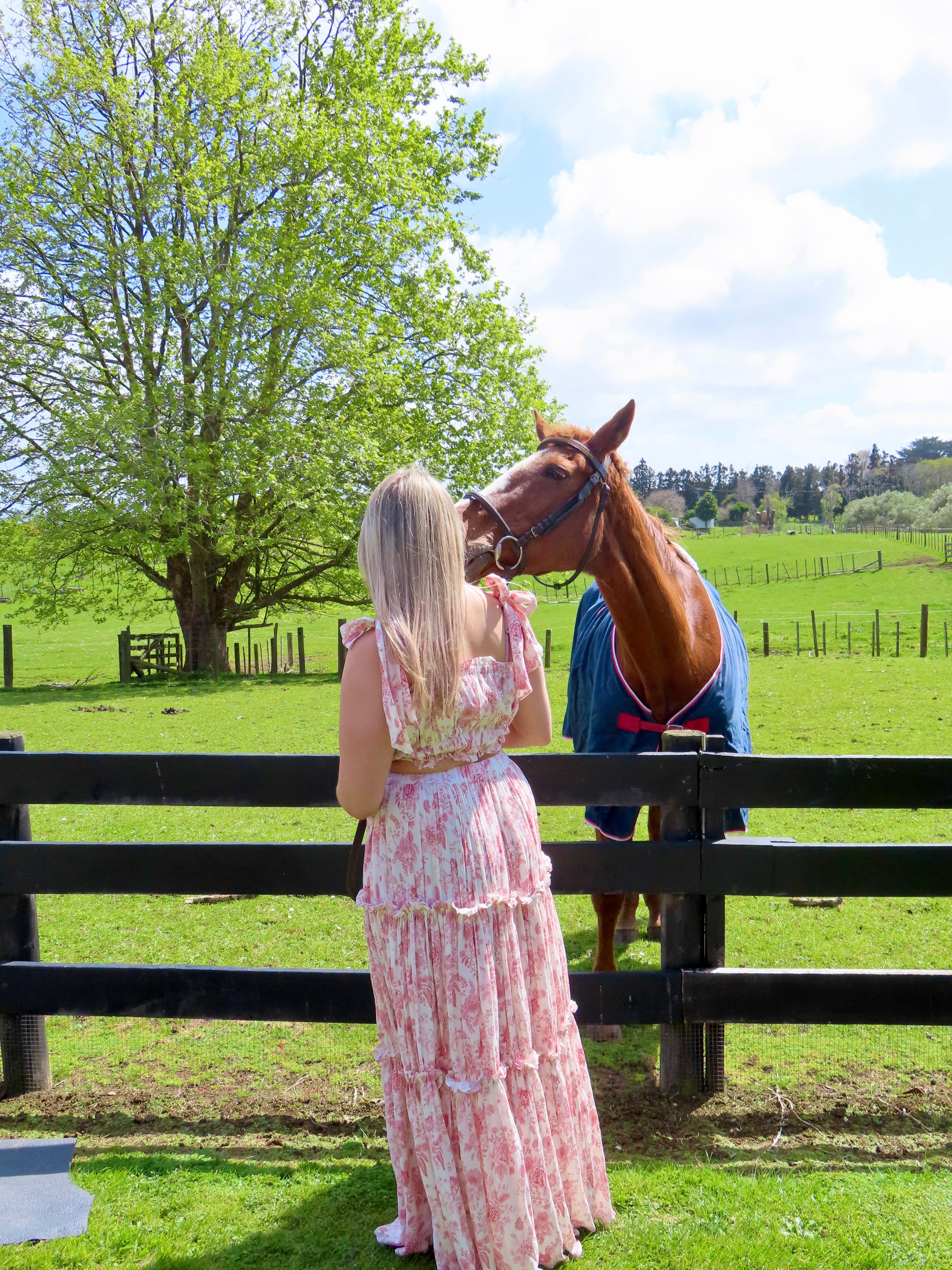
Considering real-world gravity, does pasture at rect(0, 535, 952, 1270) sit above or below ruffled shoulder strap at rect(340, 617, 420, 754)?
below

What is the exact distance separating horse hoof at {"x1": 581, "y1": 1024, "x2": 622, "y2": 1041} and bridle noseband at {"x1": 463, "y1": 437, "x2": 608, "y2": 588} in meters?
2.11

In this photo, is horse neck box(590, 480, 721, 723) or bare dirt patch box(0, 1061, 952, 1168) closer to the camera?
bare dirt patch box(0, 1061, 952, 1168)

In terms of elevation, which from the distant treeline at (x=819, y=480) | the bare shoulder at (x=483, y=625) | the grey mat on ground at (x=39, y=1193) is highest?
the distant treeline at (x=819, y=480)

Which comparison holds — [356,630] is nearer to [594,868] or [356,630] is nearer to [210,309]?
[594,868]

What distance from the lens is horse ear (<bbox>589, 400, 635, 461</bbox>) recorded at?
13.7 ft

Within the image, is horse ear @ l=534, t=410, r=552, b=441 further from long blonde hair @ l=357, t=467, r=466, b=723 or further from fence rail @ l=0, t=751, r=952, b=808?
long blonde hair @ l=357, t=467, r=466, b=723

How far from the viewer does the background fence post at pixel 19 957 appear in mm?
3752

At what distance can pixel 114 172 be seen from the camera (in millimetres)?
20922

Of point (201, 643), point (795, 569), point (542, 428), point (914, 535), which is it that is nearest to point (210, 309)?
point (201, 643)

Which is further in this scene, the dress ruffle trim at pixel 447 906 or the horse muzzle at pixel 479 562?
the horse muzzle at pixel 479 562

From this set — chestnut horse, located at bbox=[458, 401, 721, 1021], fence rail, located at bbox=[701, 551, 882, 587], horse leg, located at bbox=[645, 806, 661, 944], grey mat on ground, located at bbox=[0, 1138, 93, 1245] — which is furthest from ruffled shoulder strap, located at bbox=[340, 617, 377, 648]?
fence rail, located at bbox=[701, 551, 882, 587]

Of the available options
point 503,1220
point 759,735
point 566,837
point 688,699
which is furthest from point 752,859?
point 759,735

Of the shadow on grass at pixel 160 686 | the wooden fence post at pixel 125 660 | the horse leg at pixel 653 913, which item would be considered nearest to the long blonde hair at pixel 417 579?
the horse leg at pixel 653 913

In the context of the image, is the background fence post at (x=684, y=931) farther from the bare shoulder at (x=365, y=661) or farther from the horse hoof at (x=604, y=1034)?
the bare shoulder at (x=365, y=661)
